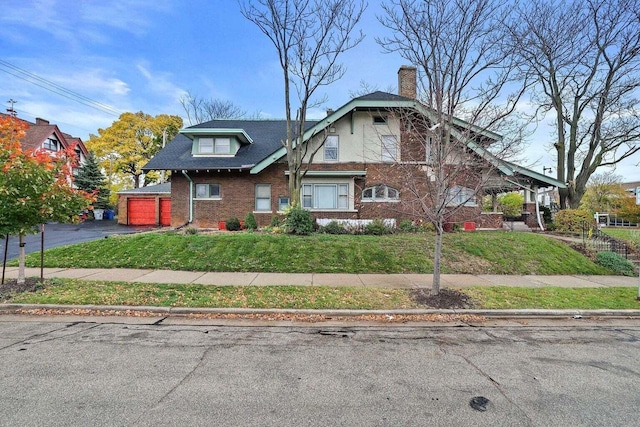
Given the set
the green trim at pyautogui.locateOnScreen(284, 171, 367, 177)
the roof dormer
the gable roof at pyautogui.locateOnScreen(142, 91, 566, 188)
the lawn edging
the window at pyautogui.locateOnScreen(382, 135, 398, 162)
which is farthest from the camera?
the roof dormer

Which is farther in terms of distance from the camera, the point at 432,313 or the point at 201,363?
the point at 432,313

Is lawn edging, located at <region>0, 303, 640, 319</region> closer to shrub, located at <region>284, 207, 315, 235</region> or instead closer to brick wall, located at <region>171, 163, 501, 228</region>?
shrub, located at <region>284, 207, 315, 235</region>

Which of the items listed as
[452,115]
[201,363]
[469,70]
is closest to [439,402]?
[201,363]

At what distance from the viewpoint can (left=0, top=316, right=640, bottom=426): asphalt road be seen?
307 cm

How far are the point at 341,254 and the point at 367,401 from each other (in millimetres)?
7638

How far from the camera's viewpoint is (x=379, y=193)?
59.9 ft

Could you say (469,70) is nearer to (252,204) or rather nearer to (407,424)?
(407,424)

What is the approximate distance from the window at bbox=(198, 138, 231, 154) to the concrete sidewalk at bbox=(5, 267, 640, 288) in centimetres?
1139

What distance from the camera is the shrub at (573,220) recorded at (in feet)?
54.5

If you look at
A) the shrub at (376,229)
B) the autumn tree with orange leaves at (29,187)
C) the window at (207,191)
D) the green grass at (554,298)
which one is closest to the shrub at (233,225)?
the window at (207,191)

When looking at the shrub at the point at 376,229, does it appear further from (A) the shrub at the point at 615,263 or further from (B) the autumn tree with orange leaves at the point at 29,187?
(B) the autumn tree with orange leaves at the point at 29,187

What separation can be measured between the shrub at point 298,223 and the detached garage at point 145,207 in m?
14.3

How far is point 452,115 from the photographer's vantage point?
7.34 metres

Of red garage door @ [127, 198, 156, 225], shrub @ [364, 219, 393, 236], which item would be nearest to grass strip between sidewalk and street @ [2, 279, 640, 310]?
shrub @ [364, 219, 393, 236]
